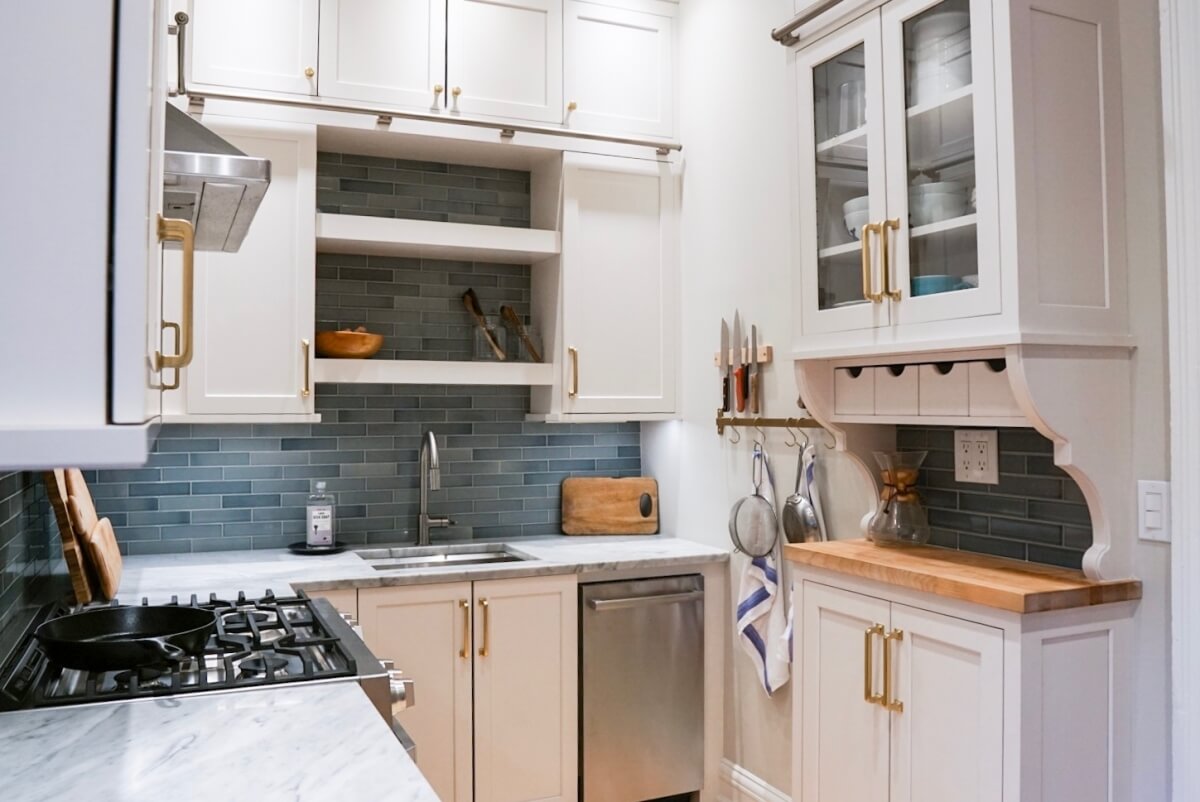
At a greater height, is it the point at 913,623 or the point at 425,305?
the point at 425,305

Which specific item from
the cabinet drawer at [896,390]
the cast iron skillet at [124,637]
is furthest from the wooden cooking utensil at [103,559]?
the cabinet drawer at [896,390]

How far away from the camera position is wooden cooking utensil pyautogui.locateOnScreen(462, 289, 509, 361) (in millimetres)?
3531

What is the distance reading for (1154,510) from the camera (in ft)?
6.35

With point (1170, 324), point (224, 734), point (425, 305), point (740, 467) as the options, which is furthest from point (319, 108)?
point (1170, 324)

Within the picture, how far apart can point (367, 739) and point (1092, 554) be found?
1495 millimetres

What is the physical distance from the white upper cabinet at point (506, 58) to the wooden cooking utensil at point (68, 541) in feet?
5.97

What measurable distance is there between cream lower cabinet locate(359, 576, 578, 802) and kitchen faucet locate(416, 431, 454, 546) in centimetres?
57

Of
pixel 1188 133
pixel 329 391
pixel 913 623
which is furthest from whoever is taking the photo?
pixel 329 391

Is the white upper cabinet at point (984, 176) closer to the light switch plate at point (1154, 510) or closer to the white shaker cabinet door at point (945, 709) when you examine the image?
the light switch plate at point (1154, 510)

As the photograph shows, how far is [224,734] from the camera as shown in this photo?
1.35 m

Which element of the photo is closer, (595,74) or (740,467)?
(740,467)

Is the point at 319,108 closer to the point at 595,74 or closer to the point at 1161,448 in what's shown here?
the point at 595,74

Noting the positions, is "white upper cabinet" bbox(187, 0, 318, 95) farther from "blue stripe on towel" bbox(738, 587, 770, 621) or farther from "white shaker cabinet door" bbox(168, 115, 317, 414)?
"blue stripe on towel" bbox(738, 587, 770, 621)

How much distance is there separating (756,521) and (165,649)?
1.86m
